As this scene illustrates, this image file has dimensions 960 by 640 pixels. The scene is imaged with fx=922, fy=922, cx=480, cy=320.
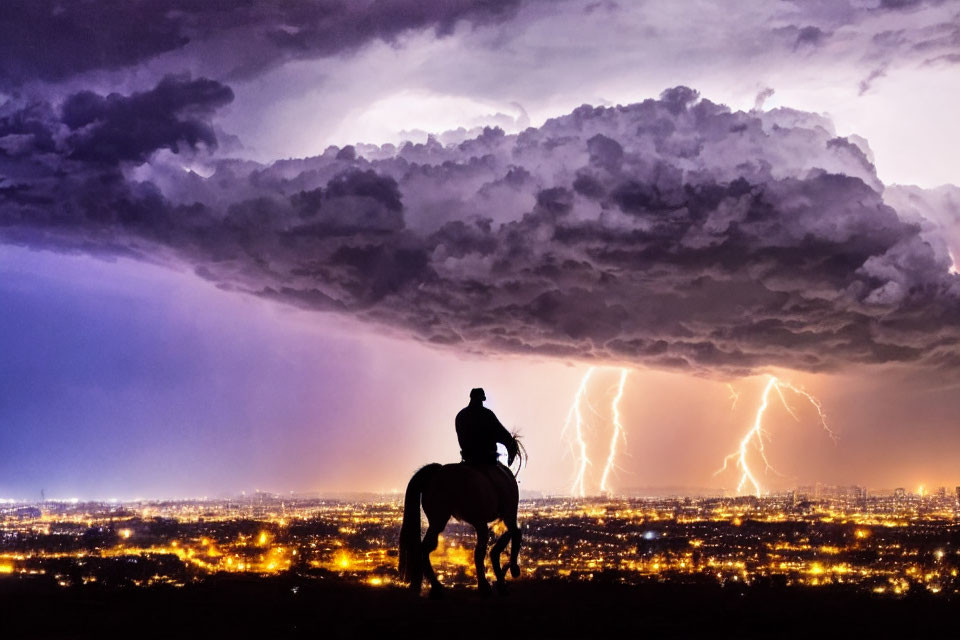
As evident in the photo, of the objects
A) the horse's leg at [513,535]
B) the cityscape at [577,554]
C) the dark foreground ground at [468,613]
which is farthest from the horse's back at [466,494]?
the cityscape at [577,554]

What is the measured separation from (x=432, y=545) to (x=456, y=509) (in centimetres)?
80

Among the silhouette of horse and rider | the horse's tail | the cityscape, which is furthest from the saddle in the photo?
the cityscape

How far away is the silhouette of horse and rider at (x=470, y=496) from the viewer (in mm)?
14086

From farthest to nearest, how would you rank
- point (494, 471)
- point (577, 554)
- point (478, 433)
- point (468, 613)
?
1. point (577, 554)
2. point (478, 433)
3. point (494, 471)
4. point (468, 613)

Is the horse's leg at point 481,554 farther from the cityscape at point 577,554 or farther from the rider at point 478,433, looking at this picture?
the cityscape at point 577,554

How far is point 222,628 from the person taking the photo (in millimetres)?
12039

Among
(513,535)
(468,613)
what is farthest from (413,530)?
(468,613)

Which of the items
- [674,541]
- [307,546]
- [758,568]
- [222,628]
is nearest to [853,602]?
[222,628]

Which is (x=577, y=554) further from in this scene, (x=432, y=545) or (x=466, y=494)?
(x=466, y=494)

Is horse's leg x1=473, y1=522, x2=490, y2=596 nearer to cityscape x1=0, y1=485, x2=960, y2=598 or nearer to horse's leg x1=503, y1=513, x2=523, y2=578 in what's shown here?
horse's leg x1=503, y1=513, x2=523, y2=578

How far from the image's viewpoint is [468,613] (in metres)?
12.7

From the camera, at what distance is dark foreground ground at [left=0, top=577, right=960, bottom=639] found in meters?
11.8

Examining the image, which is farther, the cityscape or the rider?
the cityscape

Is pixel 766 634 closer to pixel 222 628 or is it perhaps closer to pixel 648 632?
pixel 648 632
